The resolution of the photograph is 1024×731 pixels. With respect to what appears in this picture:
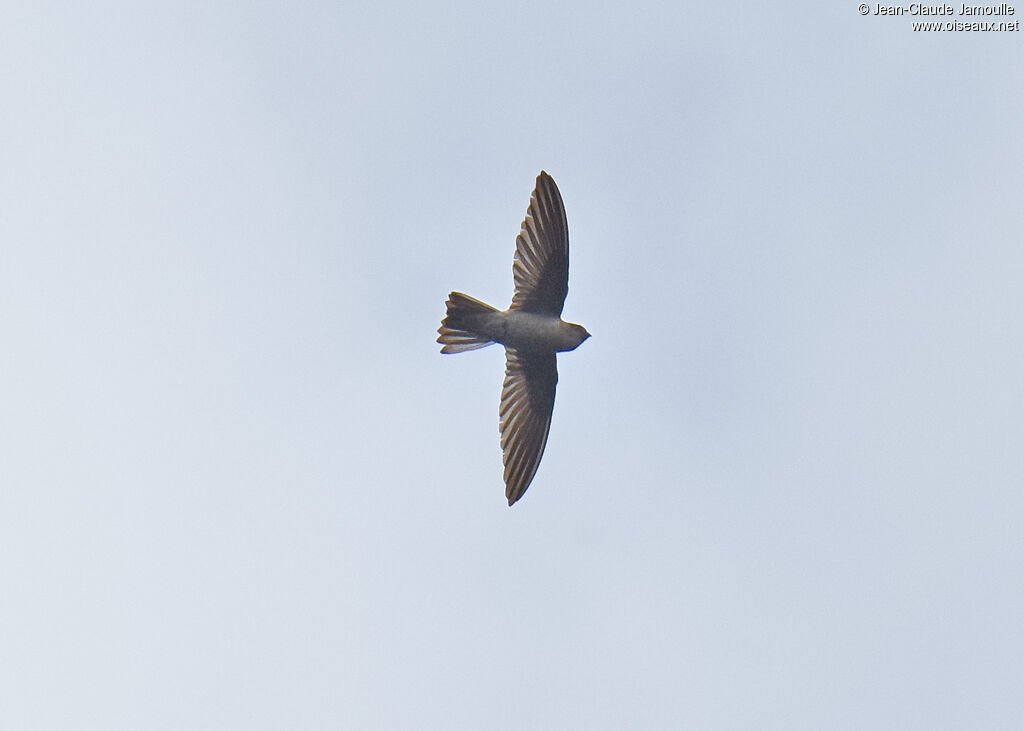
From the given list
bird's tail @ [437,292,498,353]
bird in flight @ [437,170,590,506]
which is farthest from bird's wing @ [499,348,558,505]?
bird's tail @ [437,292,498,353]

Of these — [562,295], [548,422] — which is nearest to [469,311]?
[562,295]

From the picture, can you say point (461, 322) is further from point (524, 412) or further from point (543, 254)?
point (524, 412)

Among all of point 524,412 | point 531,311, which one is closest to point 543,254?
point 531,311

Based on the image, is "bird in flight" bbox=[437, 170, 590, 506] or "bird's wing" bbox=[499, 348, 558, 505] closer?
"bird in flight" bbox=[437, 170, 590, 506]

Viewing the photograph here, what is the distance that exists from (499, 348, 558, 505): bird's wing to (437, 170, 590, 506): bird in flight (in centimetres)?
2

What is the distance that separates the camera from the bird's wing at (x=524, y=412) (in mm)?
13992

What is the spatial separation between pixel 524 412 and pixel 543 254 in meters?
2.30

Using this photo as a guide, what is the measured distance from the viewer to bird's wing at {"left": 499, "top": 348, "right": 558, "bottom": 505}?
14.0 meters

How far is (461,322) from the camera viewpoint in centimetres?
1321

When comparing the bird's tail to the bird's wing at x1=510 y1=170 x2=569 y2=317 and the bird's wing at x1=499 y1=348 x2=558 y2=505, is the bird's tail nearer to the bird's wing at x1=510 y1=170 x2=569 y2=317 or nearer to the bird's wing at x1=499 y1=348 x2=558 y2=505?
the bird's wing at x1=510 y1=170 x2=569 y2=317

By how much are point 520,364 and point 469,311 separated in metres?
1.31

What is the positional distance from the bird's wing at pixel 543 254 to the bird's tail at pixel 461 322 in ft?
1.78

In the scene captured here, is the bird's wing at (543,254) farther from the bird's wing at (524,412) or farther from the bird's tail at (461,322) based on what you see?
the bird's wing at (524,412)

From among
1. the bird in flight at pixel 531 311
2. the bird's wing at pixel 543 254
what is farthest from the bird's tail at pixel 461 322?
the bird's wing at pixel 543 254
